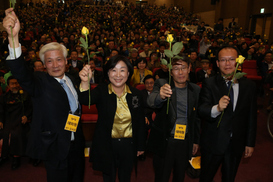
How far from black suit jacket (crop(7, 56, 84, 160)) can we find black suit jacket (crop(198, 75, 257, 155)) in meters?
1.07

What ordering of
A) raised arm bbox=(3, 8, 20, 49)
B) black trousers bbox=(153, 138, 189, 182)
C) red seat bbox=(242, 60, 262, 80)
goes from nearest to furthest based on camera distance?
raised arm bbox=(3, 8, 20, 49)
black trousers bbox=(153, 138, 189, 182)
red seat bbox=(242, 60, 262, 80)

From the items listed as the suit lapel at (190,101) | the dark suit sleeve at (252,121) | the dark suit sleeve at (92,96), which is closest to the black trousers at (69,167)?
the dark suit sleeve at (92,96)

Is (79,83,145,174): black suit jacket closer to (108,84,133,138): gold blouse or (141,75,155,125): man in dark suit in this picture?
(108,84,133,138): gold blouse

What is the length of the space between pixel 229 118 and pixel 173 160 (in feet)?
1.96

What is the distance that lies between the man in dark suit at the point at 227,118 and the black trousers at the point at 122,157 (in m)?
0.62

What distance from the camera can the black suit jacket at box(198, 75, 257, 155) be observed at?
1490 millimetres

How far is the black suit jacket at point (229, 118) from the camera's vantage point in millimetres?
1490

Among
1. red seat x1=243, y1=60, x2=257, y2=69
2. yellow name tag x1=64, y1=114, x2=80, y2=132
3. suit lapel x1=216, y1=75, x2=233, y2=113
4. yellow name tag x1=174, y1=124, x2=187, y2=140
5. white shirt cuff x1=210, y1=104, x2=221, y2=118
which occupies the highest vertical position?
red seat x1=243, y1=60, x2=257, y2=69

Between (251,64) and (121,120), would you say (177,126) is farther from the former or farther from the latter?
(251,64)

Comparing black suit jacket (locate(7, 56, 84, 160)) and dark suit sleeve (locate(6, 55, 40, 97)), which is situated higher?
dark suit sleeve (locate(6, 55, 40, 97))

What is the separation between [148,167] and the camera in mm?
2553

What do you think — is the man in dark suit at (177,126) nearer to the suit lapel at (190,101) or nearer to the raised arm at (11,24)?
the suit lapel at (190,101)

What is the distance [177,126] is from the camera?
1.53 meters

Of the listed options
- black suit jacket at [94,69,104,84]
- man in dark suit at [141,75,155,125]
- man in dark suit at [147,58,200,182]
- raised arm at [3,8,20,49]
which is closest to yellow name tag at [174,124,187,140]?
man in dark suit at [147,58,200,182]
